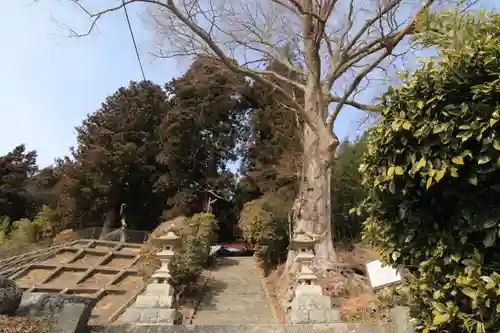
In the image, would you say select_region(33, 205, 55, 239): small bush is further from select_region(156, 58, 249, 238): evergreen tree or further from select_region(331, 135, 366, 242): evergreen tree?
select_region(331, 135, 366, 242): evergreen tree

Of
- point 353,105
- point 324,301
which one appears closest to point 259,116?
point 353,105

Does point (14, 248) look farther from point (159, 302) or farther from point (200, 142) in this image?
point (159, 302)

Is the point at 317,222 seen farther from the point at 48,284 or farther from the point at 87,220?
the point at 87,220

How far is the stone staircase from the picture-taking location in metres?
9.58

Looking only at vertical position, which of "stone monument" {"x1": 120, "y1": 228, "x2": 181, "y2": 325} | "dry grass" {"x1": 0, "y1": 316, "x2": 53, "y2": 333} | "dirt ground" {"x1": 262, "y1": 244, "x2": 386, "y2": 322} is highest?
"dry grass" {"x1": 0, "y1": 316, "x2": 53, "y2": 333}

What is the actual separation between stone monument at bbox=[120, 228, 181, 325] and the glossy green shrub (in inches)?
138

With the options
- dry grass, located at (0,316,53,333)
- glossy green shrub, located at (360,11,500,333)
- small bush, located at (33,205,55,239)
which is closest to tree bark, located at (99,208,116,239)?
small bush, located at (33,205,55,239)

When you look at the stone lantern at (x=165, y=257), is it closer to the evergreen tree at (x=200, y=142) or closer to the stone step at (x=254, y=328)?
the stone step at (x=254, y=328)

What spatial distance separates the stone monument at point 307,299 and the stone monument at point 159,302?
1625 mm

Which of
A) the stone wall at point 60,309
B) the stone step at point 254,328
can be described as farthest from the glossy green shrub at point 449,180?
the stone wall at point 60,309

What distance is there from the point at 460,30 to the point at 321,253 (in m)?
7.55

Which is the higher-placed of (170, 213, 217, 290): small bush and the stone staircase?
(170, 213, 217, 290): small bush

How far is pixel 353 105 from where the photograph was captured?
11.0 m

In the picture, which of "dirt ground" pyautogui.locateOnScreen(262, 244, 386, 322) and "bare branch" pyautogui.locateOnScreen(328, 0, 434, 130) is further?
"bare branch" pyautogui.locateOnScreen(328, 0, 434, 130)
